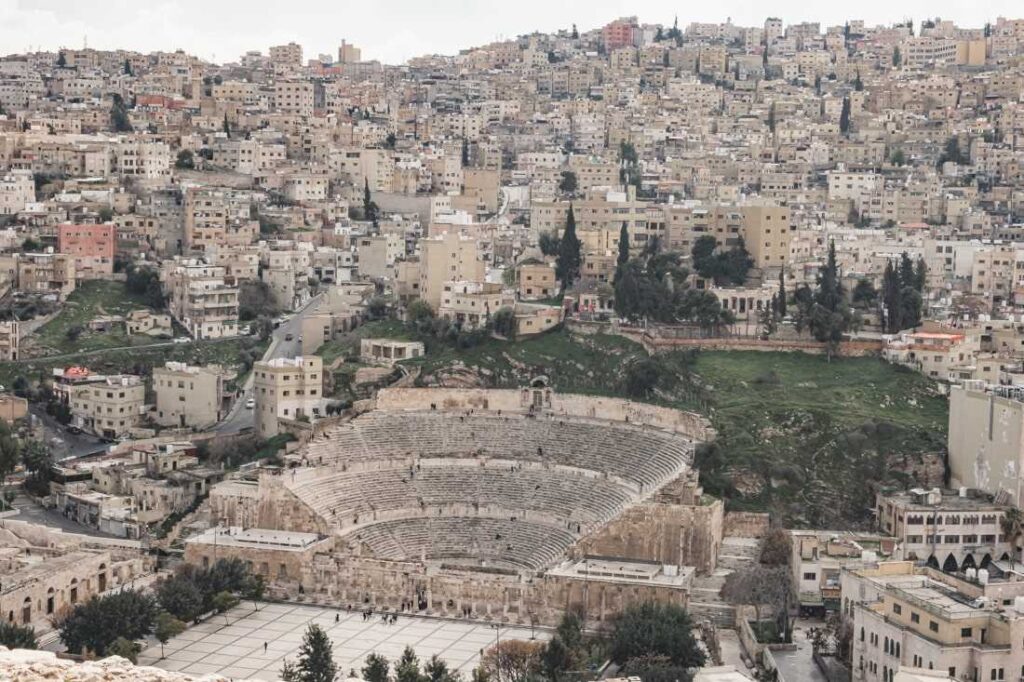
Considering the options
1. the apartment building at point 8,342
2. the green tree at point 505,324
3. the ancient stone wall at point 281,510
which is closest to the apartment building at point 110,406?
the apartment building at point 8,342

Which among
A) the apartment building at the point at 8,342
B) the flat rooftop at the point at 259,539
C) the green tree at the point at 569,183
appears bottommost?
the flat rooftop at the point at 259,539

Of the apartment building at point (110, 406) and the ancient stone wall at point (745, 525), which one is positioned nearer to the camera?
the ancient stone wall at point (745, 525)

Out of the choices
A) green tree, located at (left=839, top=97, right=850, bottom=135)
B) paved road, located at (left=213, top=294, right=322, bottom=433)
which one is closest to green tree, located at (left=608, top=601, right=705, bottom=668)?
paved road, located at (left=213, top=294, right=322, bottom=433)

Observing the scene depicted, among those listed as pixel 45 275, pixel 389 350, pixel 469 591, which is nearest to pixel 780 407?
pixel 469 591

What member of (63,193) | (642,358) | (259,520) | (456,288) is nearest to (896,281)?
(642,358)

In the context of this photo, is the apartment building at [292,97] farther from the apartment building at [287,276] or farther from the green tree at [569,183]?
the apartment building at [287,276]

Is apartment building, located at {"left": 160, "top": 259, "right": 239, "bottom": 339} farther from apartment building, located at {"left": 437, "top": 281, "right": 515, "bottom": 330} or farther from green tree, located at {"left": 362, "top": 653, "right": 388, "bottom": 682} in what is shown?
green tree, located at {"left": 362, "top": 653, "right": 388, "bottom": 682}
